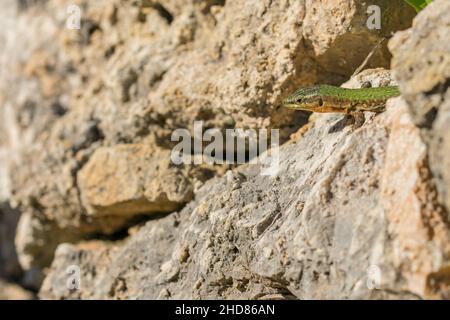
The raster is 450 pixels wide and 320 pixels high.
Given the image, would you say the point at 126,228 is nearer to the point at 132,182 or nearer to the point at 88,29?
the point at 132,182

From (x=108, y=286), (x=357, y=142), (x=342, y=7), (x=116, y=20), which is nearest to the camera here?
(x=357, y=142)

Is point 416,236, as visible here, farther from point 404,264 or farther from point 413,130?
point 413,130

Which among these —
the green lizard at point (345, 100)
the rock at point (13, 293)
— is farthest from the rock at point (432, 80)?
the rock at point (13, 293)

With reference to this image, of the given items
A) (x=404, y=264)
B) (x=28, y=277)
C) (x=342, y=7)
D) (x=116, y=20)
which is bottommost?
(x=28, y=277)

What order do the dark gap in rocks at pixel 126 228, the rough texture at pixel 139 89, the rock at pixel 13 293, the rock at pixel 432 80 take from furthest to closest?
the rock at pixel 13 293 < the dark gap in rocks at pixel 126 228 < the rough texture at pixel 139 89 < the rock at pixel 432 80

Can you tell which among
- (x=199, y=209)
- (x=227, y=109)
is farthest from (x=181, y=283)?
(x=227, y=109)

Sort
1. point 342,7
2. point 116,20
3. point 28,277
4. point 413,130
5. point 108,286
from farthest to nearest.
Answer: point 28,277
point 116,20
point 108,286
point 342,7
point 413,130

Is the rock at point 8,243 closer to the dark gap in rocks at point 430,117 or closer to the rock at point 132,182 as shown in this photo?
the rock at point 132,182

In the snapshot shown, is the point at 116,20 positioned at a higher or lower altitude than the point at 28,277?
A: higher

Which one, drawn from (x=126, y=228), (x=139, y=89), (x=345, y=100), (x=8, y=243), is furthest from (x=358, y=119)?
(x=8, y=243)
